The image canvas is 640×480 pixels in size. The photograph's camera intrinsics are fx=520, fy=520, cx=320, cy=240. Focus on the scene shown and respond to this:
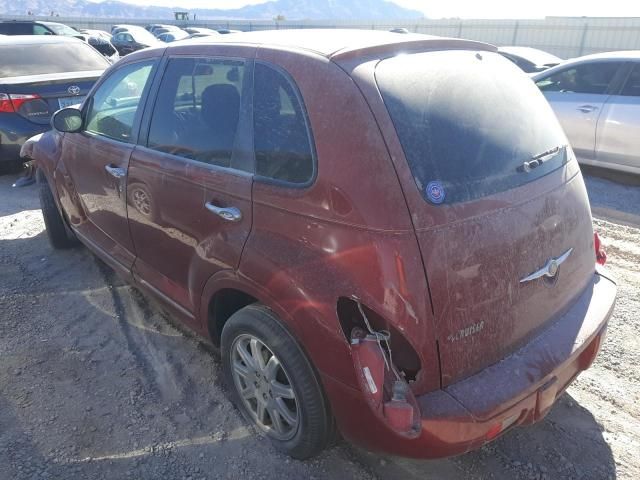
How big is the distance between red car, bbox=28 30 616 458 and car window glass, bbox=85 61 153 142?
487 mm

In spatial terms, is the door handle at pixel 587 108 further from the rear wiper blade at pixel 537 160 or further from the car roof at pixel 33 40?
the car roof at pixel 33 40

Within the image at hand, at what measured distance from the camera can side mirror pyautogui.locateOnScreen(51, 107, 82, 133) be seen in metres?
3.54

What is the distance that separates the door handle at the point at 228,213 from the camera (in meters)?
2.27

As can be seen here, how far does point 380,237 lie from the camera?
71.2 inches

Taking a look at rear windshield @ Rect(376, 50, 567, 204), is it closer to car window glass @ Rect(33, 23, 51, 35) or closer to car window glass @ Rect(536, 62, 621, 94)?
car window glass @ Rect(536, 62, 621, 94)

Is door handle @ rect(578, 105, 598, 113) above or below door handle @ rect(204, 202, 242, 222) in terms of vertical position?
below

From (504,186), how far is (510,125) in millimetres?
336

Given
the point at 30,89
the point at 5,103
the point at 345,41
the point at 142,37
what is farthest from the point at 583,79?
the point at 142,37

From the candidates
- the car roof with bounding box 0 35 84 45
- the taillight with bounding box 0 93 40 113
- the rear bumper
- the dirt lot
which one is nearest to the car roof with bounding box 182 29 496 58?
the rear bumper

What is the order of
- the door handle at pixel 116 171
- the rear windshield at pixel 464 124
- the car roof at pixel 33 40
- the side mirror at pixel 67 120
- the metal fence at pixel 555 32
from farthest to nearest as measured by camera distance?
1. the metal fence at pixel 555 32
2. the car roof at pixel 33 40
3. the side mirror at pixel 67 120
4. the door handle at pixel 116 171
5. the rear windshield at pixel 464 124

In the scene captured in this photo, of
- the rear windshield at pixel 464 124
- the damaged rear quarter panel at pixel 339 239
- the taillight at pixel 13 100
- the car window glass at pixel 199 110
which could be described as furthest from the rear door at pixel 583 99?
the taillight at pixel 13 100

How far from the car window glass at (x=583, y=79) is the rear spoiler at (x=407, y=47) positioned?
187 inches

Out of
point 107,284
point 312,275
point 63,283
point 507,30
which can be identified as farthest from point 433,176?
point 507,30

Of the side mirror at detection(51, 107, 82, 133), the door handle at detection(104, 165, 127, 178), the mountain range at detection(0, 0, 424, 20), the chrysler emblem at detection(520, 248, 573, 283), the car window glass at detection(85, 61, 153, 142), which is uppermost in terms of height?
the car window glass at detection(85, 61, 153, 142)
